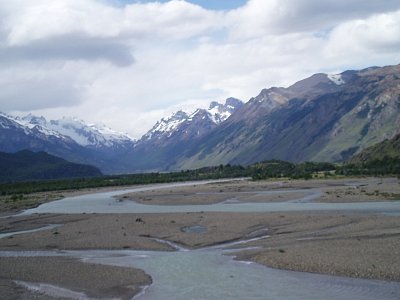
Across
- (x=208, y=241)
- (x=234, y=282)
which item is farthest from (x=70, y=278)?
(x=208, y=241)

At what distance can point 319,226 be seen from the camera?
171 ft

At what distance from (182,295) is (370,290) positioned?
34.9 feet

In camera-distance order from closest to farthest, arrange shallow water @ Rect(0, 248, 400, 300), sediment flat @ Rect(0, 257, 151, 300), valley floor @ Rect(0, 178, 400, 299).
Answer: shallow water @ Rect(0, 248, 400, 300)
sediment flat @ Rect(0, 257, 151, 300)
valley floor @ Rect(0, 178, 400, 299)

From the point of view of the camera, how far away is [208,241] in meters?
48.6

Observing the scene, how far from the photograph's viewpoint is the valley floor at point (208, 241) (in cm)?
3400

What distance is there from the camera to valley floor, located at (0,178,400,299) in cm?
3400

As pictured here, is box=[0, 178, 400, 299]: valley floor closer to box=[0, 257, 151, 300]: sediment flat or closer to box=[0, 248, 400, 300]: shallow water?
box=[0, 257, 151, 300]: sediment flat

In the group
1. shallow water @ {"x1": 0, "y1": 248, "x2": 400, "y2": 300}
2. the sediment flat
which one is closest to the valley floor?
the sediment flat

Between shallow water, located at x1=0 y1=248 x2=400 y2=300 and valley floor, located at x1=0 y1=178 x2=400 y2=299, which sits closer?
shallow water, located at x1=0 y1=248 x2=400 y2=300

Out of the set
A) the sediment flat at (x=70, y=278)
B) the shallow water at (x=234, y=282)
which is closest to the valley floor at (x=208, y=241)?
the sediment flat at (x=70, y=278)

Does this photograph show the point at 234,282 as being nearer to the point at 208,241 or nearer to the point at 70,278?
the point at 70,278

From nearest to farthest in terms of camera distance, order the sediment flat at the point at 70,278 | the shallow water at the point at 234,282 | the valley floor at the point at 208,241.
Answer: the shallow water at the point at 234,282
the sediment flat at the point at 70,278
the valley floor at the point at 208,241

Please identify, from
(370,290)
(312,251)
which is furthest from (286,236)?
(370,290)

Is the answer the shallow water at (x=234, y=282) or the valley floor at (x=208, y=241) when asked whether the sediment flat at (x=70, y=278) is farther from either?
the shallow water at (x=234, y=282)
